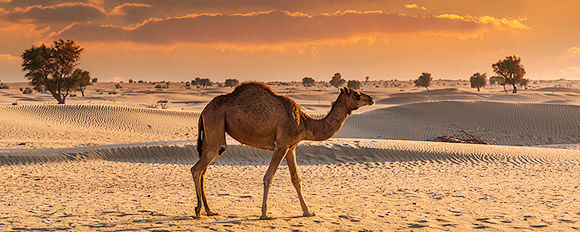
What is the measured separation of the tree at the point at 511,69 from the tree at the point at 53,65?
61135 millimetres

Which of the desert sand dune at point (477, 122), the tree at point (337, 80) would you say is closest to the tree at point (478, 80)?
the tree at point (337, 80)

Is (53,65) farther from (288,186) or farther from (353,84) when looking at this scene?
(353,84)

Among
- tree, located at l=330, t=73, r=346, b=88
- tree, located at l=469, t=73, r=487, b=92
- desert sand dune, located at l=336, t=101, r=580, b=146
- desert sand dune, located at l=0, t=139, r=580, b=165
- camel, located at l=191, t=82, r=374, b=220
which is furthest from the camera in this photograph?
tree, located at l=330, t=73, r=346, b=88

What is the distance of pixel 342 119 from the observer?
343 inches

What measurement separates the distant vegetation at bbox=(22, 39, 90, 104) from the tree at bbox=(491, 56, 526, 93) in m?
61.1

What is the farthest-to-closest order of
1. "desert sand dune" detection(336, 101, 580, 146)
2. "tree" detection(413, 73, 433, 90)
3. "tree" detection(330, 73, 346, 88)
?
"tree" detection(330, 73, 346, 88) → "tree" detection(413, 73, 433, 90) → "desert sand dune" detection(336, 101, 580, 146)

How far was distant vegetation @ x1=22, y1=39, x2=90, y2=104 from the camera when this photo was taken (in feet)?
156

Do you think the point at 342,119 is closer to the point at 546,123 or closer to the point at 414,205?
the point at 414,205

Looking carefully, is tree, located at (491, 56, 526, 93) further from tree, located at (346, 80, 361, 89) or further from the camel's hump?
the camel's hump

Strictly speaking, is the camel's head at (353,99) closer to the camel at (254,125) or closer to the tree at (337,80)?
the camel at (254,125)

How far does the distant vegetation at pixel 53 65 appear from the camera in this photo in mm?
47688

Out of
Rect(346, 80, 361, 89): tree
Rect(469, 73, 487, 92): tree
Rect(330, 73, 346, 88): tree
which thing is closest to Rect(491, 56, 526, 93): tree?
Rect(469, 73, 487, 92): tree

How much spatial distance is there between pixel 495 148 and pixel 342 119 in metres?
13.9

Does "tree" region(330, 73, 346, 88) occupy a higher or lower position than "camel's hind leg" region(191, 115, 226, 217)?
higher
